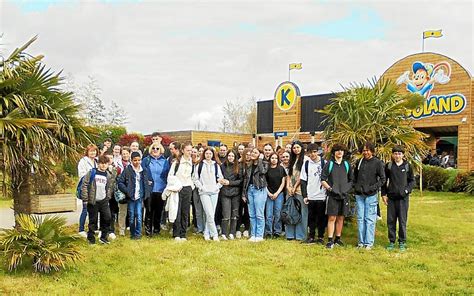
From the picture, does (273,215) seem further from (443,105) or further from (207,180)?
(443,105)

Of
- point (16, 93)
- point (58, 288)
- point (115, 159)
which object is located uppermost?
point (16, 93)

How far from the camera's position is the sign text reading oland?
20.6 metres

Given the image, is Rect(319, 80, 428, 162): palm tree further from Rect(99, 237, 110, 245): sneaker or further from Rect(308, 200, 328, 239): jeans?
Rect(99, 237, 110, 245): sneaker

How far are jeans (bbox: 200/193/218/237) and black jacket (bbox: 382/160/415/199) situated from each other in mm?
2984

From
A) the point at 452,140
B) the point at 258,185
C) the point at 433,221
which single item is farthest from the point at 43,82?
the point at 452,140

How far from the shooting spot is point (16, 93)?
7.08 m

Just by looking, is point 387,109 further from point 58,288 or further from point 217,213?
point 58,288

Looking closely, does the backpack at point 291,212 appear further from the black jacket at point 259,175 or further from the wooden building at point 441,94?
the wooden building at point 441,94

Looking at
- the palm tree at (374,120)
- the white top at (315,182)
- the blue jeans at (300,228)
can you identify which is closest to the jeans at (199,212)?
the blue jeans at (300,228)

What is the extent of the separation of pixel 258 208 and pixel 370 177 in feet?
6.72

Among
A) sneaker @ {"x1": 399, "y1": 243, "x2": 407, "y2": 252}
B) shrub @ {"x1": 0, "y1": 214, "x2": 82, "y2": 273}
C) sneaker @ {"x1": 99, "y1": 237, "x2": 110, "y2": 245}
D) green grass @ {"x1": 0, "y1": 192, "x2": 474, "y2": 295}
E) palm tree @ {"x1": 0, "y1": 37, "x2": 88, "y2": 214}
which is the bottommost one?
green grass @ {"x1": 0, "y1": 192, "x2": 474, "y2": 295}

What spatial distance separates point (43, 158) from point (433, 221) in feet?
27.7

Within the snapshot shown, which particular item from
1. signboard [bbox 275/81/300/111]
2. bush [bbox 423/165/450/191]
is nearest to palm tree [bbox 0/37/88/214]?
bush [bbox 423/165/450/191]

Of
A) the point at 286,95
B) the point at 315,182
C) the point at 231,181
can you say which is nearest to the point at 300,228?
the point at 315,182
